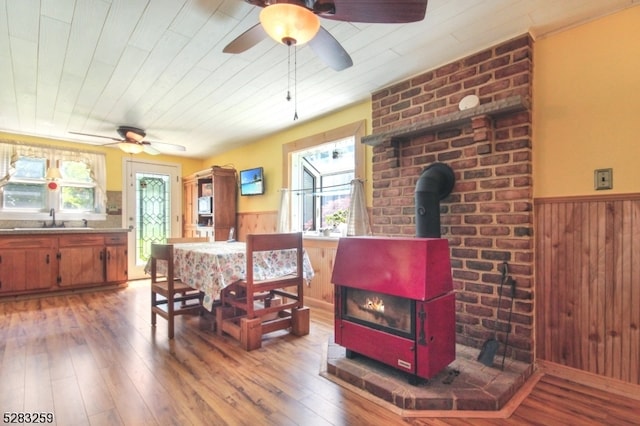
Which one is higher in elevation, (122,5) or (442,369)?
(122,5)

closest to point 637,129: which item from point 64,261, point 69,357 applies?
point 69,357

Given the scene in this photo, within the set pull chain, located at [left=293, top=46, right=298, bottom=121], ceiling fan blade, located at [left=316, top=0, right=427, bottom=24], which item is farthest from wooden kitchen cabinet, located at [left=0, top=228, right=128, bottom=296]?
ceiling fan blade, located at [left=316, top=0, right=427, bottom=24]

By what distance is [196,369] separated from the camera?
212cm

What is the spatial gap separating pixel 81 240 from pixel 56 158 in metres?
1.34

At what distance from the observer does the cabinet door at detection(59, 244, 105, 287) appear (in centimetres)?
421

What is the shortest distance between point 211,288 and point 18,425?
1178mm

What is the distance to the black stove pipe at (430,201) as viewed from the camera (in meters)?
2.19

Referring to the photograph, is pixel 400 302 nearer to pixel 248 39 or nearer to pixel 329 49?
pixel 329 49

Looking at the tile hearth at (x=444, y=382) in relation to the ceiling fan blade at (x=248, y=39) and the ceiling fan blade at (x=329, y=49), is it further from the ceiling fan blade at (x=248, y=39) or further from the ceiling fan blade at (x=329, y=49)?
the ceiling fan blade at (x=248, y=39)

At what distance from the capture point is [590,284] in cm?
191

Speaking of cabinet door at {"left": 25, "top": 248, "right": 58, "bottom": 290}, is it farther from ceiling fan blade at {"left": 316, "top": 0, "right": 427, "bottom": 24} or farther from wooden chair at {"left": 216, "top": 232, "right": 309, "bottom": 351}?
ceiling fan blade at {"left": 316, "top": 0, "right": 427, "bottom": 24}

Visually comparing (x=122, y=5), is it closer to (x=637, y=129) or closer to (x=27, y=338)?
(x=27, y=338)

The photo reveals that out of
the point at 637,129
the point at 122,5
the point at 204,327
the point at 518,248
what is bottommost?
the point at 204,327

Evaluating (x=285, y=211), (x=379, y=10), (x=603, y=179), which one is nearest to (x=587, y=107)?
(x=603, y=179)
